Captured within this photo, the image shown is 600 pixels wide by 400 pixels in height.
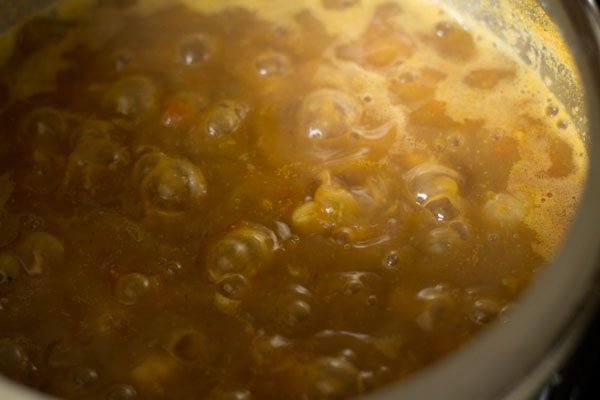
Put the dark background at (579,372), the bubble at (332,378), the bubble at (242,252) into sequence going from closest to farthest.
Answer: the dark background at (579,372) → the bubble at (332,378) → the bubble at (242,252)

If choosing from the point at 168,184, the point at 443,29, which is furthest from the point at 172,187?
the point at 443,29

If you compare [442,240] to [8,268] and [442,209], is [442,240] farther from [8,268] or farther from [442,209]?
[8,268]

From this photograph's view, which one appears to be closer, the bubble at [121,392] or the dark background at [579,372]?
the dark background at [579,372]

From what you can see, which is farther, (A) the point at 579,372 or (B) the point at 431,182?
(B) the point at 431,182

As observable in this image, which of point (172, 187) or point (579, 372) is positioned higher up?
point (579, 372)

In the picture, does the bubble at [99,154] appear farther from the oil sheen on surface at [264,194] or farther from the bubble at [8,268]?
the bubble at [8,268]

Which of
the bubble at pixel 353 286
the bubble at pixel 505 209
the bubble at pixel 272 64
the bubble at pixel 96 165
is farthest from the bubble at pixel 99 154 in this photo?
the bubble at pixel 505 209
